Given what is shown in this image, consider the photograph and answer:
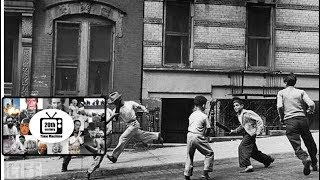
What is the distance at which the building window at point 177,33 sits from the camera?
6168 millimetres

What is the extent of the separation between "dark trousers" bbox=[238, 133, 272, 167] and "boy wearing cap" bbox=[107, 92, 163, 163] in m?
1.15

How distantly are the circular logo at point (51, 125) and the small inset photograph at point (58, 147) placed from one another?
0.03 m

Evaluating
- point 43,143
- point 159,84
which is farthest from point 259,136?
point 43,143

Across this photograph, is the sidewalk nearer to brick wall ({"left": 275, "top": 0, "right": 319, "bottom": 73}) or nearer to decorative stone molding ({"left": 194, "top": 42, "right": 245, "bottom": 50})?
brick wall ({"left": 275, "top": 0, "right": 319, "bottom": 73})

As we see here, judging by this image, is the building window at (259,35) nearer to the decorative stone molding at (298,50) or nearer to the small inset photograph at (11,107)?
the decorative stone molding at (298,50)

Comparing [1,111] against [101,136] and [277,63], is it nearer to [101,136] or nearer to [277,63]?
[101,136]

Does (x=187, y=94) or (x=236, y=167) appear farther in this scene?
(x=187, y=94)

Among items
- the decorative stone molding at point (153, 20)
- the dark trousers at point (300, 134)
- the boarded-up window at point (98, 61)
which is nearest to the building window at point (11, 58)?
the boarded-up window at point (98, 61)

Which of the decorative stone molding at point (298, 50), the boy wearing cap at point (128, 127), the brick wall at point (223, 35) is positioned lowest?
the boy wearing cap at point (128, 127)

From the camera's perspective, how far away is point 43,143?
3471mm

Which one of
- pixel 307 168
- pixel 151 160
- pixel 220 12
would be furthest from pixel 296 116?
pixel 151 160

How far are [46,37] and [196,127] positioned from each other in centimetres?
270

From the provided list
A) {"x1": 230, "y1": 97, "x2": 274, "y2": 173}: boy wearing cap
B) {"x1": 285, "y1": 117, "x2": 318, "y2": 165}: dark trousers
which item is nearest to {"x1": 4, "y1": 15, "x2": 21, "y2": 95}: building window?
{"x1": 230, "y1": 97, "x2": 274, "y2": 173}: boy wearing cap

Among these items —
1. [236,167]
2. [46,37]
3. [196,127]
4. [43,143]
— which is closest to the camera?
[43,143]
